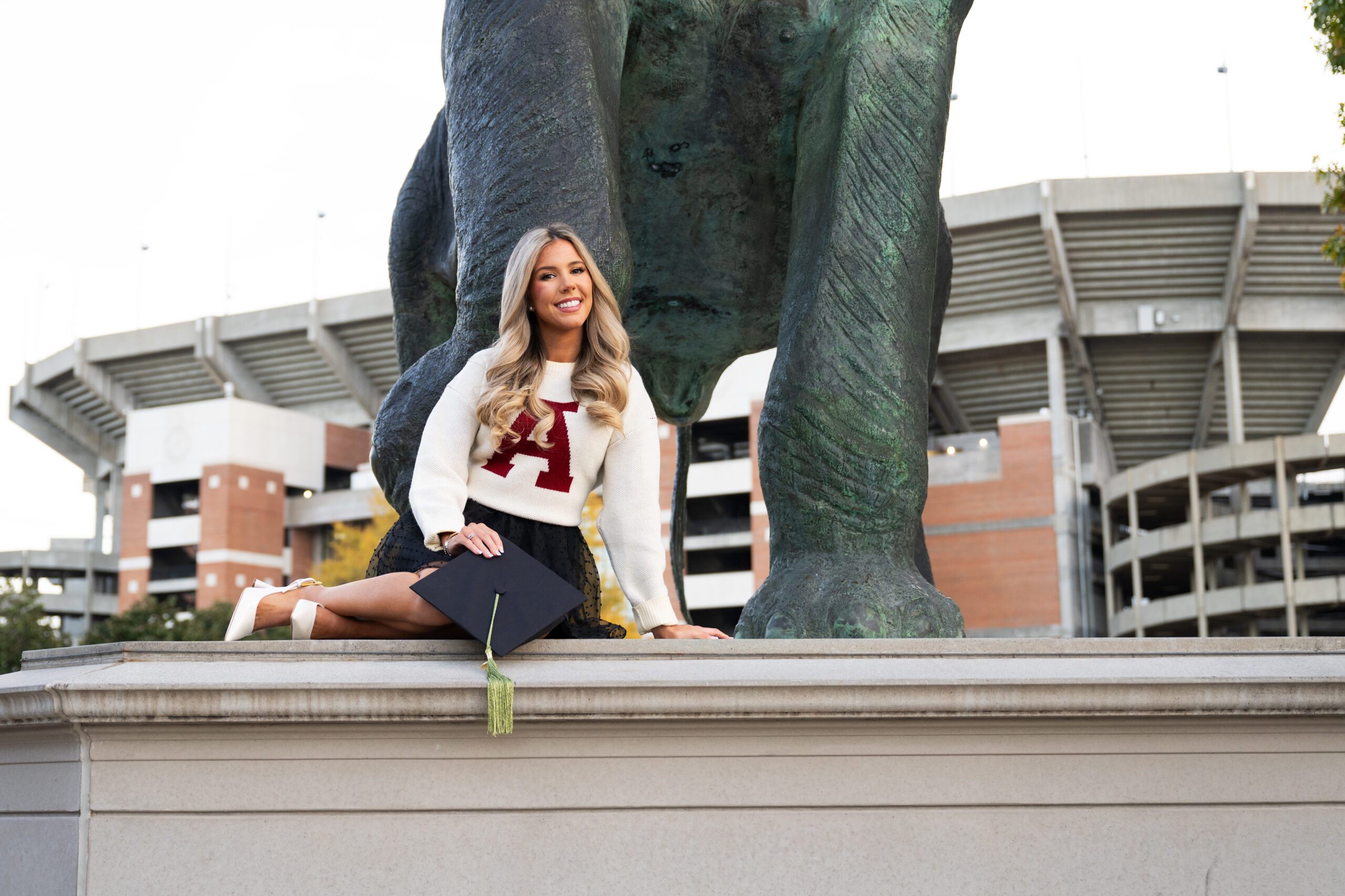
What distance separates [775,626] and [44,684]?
3.79 ft

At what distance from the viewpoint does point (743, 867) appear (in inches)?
70.1

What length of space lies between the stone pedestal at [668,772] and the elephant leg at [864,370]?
0.55 meters

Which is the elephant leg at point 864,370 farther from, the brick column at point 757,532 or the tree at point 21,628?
the brick column at point 757,532

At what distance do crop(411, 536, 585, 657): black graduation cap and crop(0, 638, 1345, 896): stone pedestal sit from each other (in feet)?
0.12

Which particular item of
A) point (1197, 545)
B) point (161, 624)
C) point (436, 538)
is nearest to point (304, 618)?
point (436, 538)

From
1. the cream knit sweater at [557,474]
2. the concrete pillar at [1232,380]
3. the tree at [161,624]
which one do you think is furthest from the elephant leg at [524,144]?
the concrete pillar at [1232,380]

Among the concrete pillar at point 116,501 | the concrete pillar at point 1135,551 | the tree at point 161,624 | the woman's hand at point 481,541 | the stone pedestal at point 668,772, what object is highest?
the concrete pillar at point 116,501

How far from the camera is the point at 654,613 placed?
226 centimetres

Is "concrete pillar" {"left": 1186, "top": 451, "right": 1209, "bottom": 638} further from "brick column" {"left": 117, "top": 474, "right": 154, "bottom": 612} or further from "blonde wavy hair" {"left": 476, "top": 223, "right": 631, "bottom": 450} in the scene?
"blonde wavy hair" {"left": 476, "top": 223, "right": 631, "bottom": 450}

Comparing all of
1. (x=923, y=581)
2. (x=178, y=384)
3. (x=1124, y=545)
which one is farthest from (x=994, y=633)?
(x=923, y=581)

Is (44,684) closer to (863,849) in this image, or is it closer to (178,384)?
(863,849)

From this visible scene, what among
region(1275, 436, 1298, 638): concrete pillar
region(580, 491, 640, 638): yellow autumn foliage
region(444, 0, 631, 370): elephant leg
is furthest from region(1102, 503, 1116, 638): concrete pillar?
region(444, 0, 631, 370): elephant leg

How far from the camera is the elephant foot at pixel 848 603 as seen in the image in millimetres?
2357

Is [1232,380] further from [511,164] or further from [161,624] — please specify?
[511,164]
